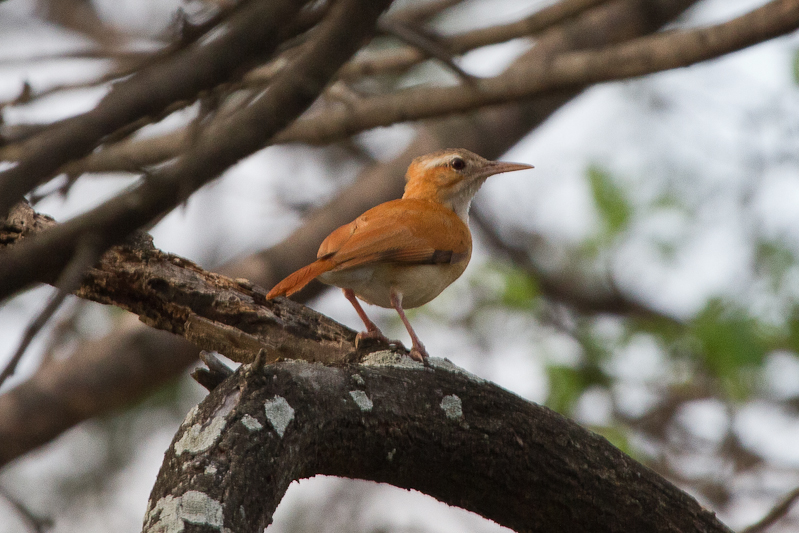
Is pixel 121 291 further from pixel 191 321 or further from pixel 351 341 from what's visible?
pixel 351 341

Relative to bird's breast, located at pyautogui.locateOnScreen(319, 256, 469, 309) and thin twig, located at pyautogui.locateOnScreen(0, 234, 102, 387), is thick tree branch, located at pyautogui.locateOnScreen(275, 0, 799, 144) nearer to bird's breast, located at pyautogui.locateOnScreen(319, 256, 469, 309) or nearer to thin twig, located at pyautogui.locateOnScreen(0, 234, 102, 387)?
bird's breast, located at pyautogui.locateOnScreen(319, 256, 469, 309)

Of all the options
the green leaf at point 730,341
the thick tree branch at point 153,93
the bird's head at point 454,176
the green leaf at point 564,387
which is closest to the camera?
the thick tree branch at point 153,93

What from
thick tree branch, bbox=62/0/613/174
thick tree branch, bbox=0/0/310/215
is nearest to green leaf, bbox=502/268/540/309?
thick tree branch, bbox=62/0/613/174

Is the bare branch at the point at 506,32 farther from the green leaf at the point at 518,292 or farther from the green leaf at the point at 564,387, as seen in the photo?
the green leaf at the point at 564,387

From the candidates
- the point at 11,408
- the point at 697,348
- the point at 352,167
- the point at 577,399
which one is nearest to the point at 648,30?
the point at 697,348

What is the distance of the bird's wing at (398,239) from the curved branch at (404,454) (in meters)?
1.03

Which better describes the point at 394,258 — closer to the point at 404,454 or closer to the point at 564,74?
the point at 404,454

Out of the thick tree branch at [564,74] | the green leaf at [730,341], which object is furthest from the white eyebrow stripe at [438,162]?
the green leaf at [730,341]

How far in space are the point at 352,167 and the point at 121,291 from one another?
10.3 m

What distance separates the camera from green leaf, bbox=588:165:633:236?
28.7 ft

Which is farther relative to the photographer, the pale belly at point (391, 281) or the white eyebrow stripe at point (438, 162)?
the white eyebrow stripe at point (438, 162)

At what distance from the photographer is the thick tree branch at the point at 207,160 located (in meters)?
A: 2.02

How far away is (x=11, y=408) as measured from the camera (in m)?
7.48

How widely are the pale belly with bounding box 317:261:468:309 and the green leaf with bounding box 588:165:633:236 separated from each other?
3.96 m
